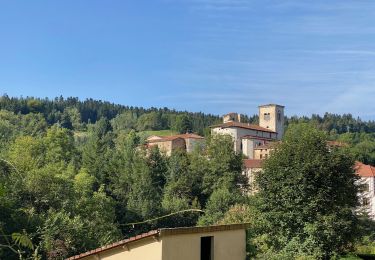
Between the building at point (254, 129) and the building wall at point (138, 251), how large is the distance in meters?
85.5

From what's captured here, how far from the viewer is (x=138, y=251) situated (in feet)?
40.9

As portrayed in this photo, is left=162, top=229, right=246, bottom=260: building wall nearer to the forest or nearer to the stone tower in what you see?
the forest

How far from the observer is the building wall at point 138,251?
12141mm

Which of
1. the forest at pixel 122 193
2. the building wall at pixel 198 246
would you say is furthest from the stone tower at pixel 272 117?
the building wall at pixel 198 246

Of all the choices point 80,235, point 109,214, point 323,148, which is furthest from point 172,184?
point 323,148

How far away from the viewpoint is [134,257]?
41.1 ft

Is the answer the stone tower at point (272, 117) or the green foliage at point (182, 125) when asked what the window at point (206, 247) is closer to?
the stone tower at point (272, 117)

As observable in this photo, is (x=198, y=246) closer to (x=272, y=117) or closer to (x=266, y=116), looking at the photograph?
(x=272, y=117)

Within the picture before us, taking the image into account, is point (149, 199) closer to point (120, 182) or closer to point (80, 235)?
point (120, 182)

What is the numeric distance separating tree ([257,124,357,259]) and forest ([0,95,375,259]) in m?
0.10

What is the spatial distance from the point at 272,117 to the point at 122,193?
68565mm

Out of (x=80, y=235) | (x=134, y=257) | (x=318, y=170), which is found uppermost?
(x=318, y=170)

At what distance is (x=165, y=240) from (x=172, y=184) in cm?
5123

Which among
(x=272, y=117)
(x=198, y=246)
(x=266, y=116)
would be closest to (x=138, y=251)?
(x=198, y=246)
